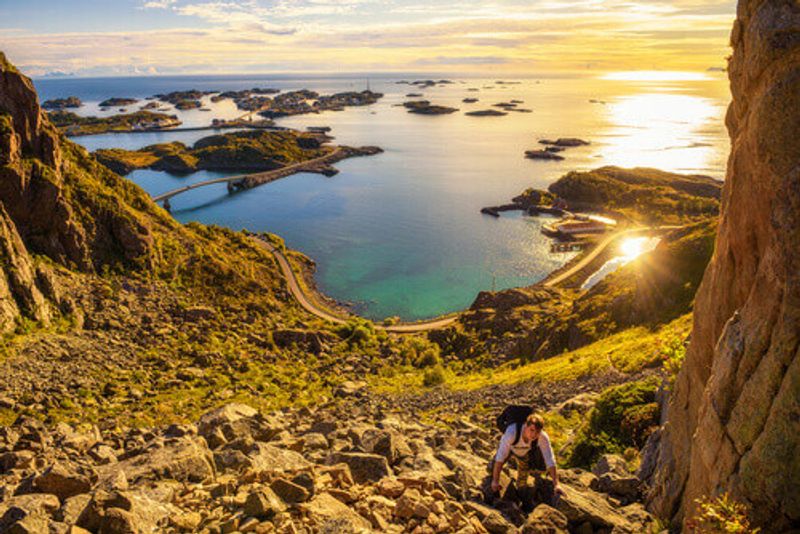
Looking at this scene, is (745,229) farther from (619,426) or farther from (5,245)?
(5,245)

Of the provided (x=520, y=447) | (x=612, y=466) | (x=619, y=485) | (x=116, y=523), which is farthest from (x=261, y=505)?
(x=612, y=466)

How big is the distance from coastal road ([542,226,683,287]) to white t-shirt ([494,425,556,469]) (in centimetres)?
9134

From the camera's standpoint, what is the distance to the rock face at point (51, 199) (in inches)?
2050

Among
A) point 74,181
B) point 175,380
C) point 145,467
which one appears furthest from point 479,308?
point 145,467

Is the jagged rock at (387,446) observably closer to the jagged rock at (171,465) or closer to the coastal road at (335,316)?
the jagged rock at (171,465)

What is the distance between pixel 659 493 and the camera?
45.5ft

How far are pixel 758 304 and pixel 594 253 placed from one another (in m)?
121

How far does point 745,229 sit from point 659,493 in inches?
283

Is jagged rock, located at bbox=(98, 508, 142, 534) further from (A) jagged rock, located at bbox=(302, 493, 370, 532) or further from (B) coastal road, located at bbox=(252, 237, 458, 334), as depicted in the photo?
(B) coastal road, located at bbox=(252, 237, 458, 334)

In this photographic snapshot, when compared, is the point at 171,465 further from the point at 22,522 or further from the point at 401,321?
the point at 401,321

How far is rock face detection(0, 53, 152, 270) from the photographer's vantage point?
52.1 m

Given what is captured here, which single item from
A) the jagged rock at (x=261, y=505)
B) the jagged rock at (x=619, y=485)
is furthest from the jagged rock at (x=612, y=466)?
the jagged rock at (x=261, y=505)

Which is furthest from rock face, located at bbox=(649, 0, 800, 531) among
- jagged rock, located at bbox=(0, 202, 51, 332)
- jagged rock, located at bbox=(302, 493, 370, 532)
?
jagged rock, located at bbox=(0, 202, 51, 332)

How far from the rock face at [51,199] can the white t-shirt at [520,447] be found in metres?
54.8
